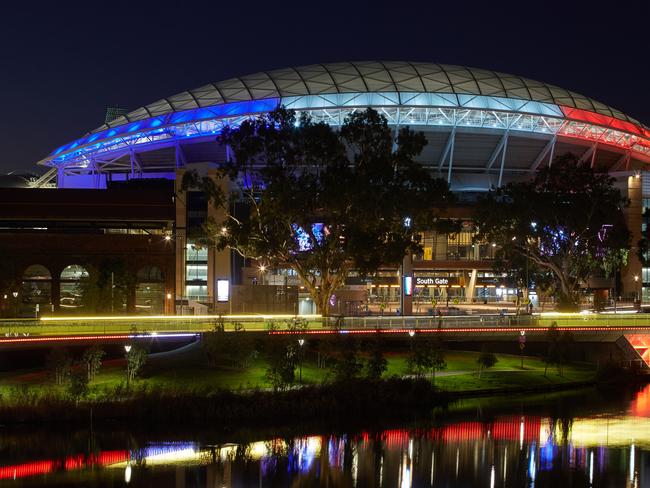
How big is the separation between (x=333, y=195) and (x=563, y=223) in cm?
3320

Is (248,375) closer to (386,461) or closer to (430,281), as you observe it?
(386,461)

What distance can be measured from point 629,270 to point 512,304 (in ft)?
52.9

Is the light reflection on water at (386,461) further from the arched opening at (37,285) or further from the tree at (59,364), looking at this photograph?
the arched opening at (37,285)

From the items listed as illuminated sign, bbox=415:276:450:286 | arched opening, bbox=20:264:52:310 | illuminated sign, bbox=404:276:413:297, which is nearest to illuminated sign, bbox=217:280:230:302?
arched opening, bbox=20:264:52:310

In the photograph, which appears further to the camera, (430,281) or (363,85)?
(430,281)

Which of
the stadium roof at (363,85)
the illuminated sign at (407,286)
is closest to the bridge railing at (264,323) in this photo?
the illuminated sign at (407,286)

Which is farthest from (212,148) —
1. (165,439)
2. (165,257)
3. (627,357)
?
(165,439)

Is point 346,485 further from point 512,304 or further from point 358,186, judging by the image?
point 512,304

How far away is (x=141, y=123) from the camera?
11288 centimetres

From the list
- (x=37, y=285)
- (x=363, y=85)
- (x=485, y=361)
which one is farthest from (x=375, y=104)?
(x=485, y=361)

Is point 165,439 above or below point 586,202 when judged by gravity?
below

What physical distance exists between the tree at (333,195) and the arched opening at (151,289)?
27.1m

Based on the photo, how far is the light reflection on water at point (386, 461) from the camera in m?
37.1

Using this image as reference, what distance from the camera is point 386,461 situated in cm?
4034
